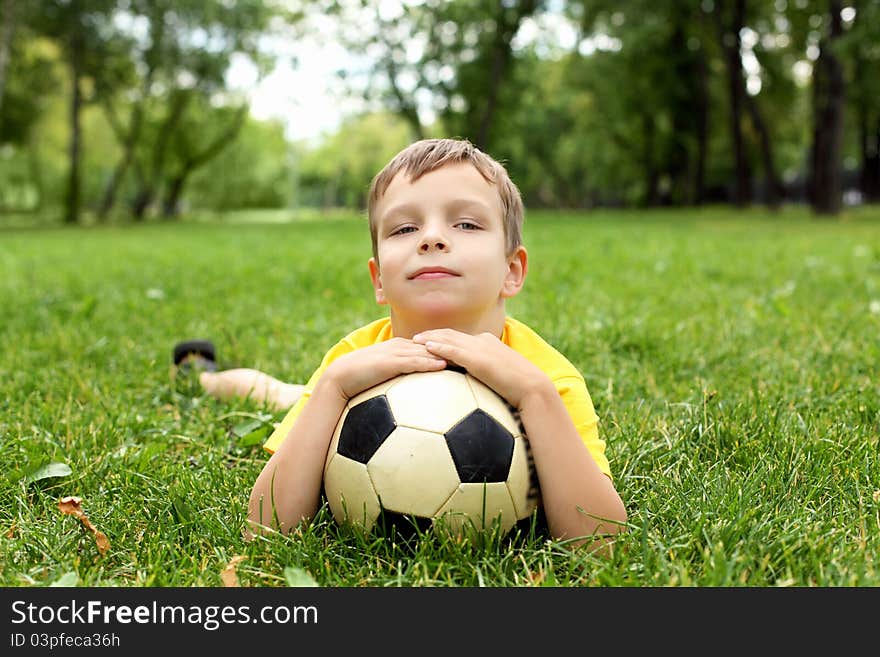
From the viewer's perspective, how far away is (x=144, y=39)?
30531mm

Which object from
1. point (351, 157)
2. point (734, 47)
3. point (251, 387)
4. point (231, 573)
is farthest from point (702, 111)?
point (351, 157)

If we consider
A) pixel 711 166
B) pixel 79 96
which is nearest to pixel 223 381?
pixel 79 96

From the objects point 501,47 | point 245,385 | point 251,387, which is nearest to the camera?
point 251,387

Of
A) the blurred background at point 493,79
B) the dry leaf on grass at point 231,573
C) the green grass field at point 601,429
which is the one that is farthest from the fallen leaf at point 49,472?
the blurred background at point 493,79

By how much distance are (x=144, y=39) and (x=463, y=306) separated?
107 feet

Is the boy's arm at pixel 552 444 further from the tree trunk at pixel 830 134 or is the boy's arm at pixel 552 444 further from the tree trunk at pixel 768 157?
the tree trunk at pixel 768 157

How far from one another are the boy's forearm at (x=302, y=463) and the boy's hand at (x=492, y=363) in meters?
0.33

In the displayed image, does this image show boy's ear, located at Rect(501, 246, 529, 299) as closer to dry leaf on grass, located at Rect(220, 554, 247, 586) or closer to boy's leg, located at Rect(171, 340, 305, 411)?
dry leaf on grass, located at Rect(220, 554, 247, 586)

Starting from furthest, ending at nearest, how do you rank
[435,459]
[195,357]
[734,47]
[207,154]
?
[207,154] → [734,47] → [195,357] → [435,459]

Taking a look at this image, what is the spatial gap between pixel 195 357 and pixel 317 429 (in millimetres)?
2164

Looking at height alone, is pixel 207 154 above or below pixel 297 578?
above

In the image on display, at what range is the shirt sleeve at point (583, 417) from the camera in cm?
229

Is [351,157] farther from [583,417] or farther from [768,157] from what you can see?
[583,417]

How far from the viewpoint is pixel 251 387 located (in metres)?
3.69
